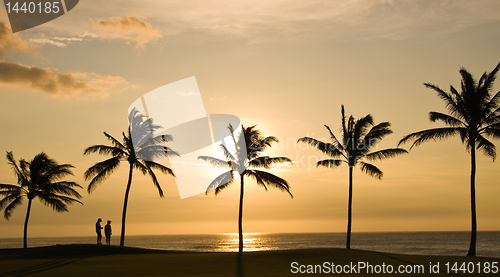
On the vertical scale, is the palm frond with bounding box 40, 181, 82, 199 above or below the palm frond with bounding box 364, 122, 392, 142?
below

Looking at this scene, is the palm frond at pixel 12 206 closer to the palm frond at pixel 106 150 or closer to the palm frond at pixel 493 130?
the palm frond at pixel 106 150

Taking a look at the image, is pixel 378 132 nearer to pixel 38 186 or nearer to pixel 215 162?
pixel 215 162

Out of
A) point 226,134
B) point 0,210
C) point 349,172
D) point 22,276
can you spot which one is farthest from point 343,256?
point 0,210

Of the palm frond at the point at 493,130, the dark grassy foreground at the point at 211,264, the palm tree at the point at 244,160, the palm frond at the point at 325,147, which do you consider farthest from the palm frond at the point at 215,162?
the palm frond at the point at 493,130

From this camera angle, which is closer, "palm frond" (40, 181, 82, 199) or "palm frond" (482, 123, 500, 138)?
"palm frond" (482, 123, 500, 138)

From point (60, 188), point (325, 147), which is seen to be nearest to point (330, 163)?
point (325, 147)

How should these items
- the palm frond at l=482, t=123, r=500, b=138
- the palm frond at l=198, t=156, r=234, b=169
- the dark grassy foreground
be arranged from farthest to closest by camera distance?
1. the palm frond at l=198, t=156, r=234, b=169
2. the palm frond at l=482, t=123, r=500, b=138
3. the dark grassy foreground

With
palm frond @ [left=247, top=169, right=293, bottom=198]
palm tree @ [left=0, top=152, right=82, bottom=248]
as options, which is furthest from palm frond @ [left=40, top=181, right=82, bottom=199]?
palm frond @ [left=247, top=169, right=293, bottom=198]

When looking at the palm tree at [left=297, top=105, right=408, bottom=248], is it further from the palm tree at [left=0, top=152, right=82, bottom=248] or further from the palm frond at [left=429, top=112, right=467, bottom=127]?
the palm tree at [left=0, top=152, right=82, bottom=248]

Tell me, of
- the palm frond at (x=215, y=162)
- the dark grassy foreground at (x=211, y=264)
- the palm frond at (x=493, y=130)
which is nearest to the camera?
the dark grassy foreground at (x=211, y=264)

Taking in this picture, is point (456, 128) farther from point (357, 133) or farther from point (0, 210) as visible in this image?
point (0, 210)

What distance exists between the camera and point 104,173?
1372 inches

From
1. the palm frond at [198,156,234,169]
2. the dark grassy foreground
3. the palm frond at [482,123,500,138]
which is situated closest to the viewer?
the dark grassy foreground

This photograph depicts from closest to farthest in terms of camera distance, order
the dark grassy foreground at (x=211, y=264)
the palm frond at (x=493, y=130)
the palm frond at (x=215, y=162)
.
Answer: the dark grassy foreground at (x=211, y=264), the palm frond at (x=493, y=130), the palm frond at (x=215, y=162)
